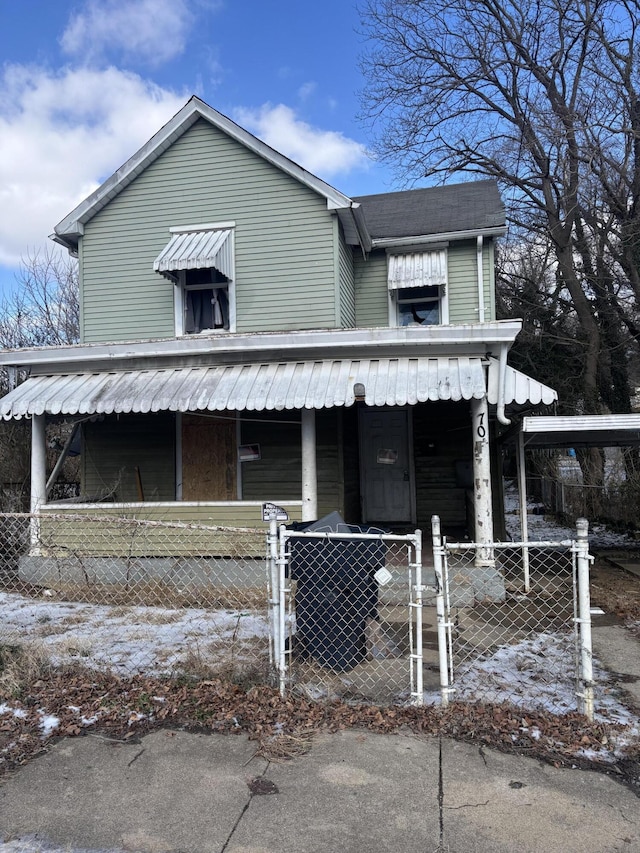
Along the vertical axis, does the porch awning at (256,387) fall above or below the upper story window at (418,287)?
below

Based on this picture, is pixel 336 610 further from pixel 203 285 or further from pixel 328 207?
pixel 328 207

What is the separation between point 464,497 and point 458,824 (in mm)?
7946

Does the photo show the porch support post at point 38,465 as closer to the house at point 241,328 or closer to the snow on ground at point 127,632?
the house at point 241,328

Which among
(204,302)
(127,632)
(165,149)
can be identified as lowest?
(127,632)

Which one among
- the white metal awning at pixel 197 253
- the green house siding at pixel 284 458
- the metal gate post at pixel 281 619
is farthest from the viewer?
the green house siding at pixel 284 458

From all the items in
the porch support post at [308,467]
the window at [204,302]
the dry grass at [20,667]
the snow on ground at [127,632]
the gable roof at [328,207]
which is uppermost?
the gable roof at [328,207]

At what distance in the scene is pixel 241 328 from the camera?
10125mm

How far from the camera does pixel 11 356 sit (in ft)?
29.9

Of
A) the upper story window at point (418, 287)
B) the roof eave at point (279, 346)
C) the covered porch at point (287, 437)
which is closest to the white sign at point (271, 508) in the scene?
the covered porch at point (287, 437)

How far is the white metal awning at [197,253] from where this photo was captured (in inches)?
377

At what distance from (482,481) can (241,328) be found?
4866 mm

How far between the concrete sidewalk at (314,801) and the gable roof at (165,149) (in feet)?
27.7

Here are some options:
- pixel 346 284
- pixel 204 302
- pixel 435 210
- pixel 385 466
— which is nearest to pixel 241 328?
pixel 204 302

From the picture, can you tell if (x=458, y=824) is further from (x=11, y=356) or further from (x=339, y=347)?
(x=11, y=356)
